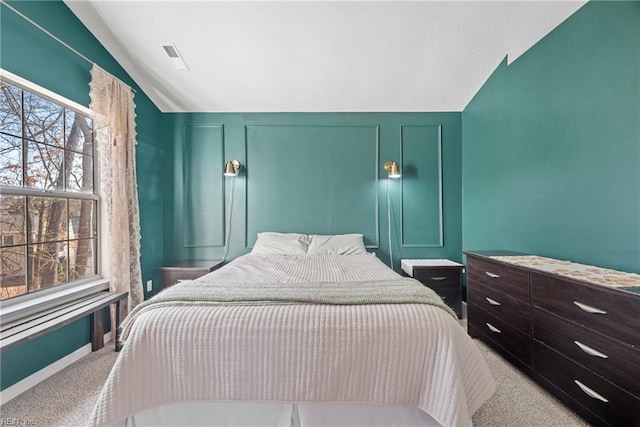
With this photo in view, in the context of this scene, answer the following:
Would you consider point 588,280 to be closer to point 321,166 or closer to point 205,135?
point 321,166

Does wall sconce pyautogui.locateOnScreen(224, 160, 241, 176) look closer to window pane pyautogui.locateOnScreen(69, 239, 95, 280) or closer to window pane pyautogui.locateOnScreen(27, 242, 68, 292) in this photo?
window pane pyautogui.locateOnScreen(69, 239, 95, 280)

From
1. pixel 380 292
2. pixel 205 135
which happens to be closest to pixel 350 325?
pixel 380 292

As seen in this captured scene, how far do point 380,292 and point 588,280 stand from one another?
1.06 meters

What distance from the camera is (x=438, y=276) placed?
2.77 meters

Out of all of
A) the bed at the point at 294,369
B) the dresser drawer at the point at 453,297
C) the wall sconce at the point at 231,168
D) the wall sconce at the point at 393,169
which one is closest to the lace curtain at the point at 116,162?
the wall sconce at the point at 231,168

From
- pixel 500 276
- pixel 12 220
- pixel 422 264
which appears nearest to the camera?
pixel 12 220

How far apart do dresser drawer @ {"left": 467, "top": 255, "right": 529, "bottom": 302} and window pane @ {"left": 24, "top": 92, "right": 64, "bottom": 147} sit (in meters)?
3.51

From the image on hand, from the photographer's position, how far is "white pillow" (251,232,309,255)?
112 inches

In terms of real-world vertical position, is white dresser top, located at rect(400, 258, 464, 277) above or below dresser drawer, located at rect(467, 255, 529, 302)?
below

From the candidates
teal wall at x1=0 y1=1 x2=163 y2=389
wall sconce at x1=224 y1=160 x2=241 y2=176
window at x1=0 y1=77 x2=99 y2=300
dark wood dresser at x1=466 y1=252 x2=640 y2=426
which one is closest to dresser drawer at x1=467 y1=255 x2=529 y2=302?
dark wood dresser at x1=466 y1=252 x2=640 y2=426

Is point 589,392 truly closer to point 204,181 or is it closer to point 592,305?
point 592,305

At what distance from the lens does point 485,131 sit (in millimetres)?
2830

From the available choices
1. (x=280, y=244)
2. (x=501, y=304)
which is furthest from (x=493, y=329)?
(x=280, y=244)

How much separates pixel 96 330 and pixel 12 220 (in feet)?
3.43
